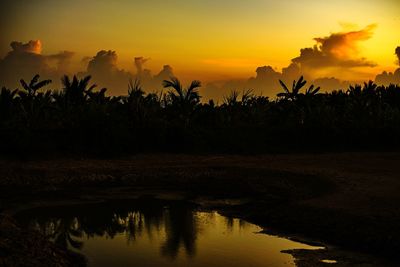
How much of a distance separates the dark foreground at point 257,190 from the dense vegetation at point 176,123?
1.93 m

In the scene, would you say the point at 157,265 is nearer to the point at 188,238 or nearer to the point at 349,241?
the point at 188,238

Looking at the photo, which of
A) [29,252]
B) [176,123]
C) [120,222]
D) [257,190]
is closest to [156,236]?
[120,222]

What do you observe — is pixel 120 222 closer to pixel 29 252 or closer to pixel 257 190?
pixel 29 252

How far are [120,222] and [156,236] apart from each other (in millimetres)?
3058

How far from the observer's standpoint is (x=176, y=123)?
128 feet

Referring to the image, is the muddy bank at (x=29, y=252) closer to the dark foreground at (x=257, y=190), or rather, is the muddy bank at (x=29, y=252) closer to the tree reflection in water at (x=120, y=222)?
the dark foreground at (x=257, y=190)

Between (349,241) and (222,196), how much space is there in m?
10.2

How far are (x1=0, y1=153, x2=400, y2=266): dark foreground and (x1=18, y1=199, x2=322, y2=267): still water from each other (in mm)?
913

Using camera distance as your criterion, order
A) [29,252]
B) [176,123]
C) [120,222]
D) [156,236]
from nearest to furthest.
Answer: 1. [29,252]
2. [156,236]
3. [120,222]
4. [176,123]

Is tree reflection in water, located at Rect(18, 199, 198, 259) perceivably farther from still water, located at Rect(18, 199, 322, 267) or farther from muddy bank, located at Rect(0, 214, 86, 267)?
muddy bank, located at Rect(0, 214, 86, 267)

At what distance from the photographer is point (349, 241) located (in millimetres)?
16016

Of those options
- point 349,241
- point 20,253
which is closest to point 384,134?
point 349,241

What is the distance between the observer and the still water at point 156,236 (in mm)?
15359

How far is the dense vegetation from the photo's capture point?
3488cm
